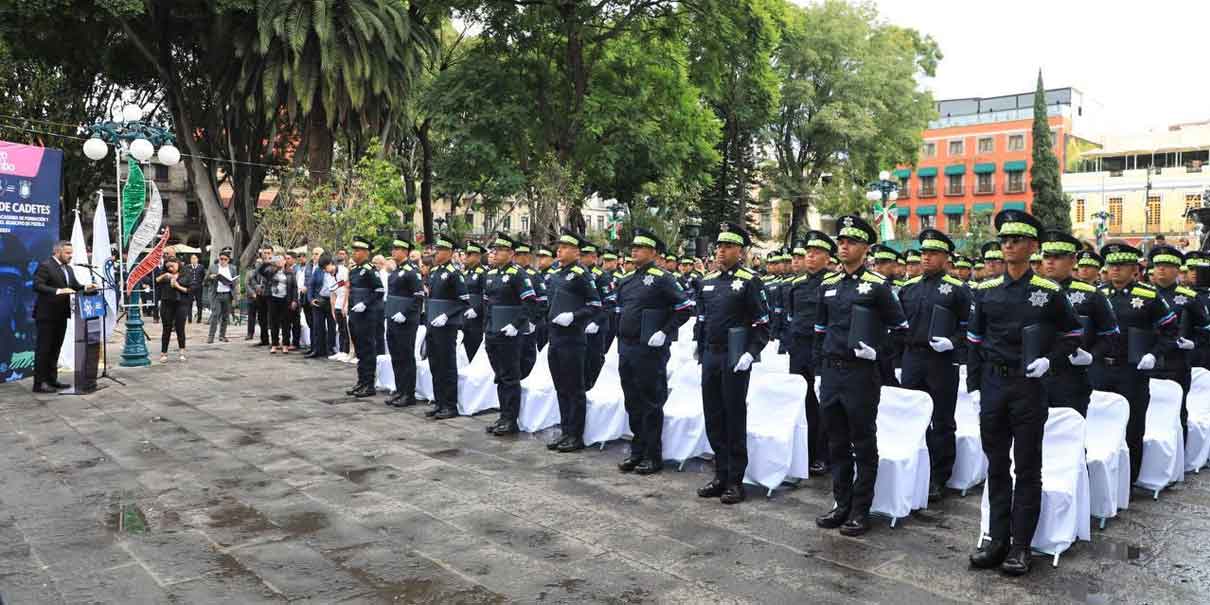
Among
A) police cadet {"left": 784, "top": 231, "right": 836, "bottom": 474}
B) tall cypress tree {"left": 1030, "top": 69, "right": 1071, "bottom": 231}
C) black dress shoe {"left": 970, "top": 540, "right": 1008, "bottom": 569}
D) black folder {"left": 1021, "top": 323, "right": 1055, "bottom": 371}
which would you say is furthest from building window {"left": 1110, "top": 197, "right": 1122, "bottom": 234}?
black dress shoe {"left": 970, "top": 540, "right": 1008, "bottom": 569}

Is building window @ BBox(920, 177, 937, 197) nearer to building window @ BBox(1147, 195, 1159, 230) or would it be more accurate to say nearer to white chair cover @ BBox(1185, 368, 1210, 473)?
building window @ BBox(1147, 195, 1159, 230)

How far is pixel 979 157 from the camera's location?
7025cm

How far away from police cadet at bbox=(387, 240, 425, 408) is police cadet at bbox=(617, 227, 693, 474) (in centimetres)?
407

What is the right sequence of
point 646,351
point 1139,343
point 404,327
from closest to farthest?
point 1139,343 < point 646,351 < point 404,327

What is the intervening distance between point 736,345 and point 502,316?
339cm

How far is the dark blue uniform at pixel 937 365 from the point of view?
7348 millimetres

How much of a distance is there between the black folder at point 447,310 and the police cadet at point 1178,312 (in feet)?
23.7

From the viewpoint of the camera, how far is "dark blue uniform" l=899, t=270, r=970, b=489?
7.35 m

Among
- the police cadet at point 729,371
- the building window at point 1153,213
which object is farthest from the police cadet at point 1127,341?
the building window at point 1153,213

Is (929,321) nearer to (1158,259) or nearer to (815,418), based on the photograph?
(815,418)

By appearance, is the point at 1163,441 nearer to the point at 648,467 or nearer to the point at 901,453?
the point at 901,453

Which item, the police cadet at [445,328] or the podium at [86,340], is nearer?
the police cadet at [445,328]

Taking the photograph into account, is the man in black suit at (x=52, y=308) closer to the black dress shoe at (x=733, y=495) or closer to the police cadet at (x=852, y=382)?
the black dress shoe at (x=733, y=495)

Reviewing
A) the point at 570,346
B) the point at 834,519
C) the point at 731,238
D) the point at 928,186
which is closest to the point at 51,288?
the point at 570,346
